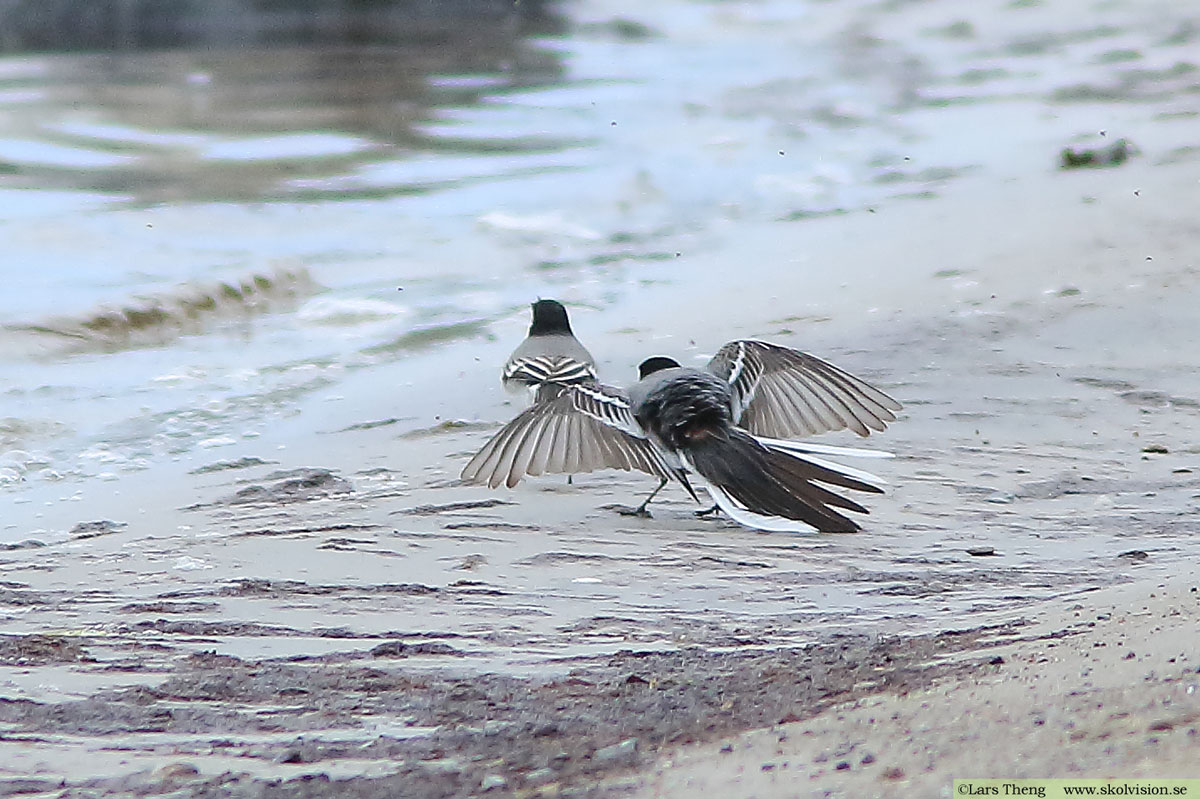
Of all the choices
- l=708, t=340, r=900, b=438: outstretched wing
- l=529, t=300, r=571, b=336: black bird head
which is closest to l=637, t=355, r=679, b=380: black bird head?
l=708, t=340, r=900, b=438: outstretched wing

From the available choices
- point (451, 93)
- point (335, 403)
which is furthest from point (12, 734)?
point (451, 93)

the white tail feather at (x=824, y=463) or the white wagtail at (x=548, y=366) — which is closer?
the white tail feather at (x=824, y=463)

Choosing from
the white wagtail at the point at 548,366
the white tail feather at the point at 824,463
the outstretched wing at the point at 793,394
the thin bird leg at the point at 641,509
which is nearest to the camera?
the white tail feather at the point at 824,463

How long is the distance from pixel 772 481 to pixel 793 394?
956 millimetres

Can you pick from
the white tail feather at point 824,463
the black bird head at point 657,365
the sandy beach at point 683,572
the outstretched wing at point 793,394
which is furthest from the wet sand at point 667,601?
the black bird head at point 657,365

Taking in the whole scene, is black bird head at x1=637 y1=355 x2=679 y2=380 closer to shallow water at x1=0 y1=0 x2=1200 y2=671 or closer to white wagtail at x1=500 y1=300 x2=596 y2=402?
white wagtail at x1=500 y1=300 x2=596 y2=402

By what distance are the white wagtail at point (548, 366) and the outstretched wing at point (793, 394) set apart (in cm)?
73

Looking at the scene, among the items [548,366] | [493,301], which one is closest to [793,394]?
[548,366]

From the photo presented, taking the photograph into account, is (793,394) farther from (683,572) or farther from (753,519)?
(683,572)

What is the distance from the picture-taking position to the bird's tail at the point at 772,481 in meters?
5.20

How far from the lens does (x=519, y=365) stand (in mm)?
6883

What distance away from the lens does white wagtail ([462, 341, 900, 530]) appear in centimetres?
533

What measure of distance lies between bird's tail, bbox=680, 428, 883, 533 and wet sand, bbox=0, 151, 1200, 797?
113 mm

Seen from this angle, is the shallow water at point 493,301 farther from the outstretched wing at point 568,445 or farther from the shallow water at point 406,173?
the outstretched wing at point 568,445
